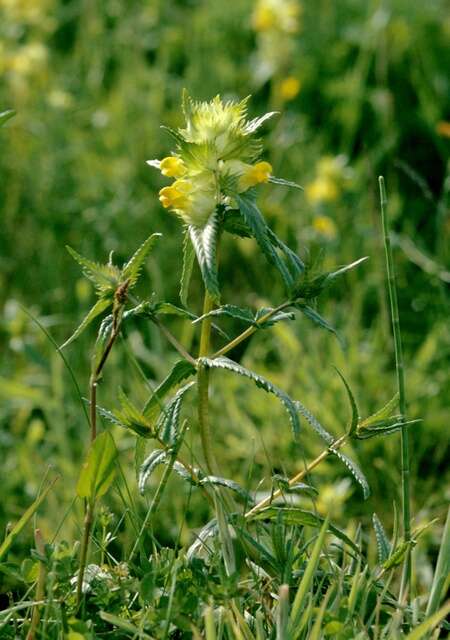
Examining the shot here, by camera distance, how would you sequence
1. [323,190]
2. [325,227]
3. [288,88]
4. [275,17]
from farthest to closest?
[275,17] < [288,88] < [323,190] < [325,227]

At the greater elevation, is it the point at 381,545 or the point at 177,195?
the point at 177,195

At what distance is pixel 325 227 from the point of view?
311 centimetres

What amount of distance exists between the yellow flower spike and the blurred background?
2.27ft

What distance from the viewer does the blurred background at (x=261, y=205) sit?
2.52 meters

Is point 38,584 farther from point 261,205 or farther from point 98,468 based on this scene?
point 261,205

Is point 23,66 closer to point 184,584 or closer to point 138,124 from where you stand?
point 138,124

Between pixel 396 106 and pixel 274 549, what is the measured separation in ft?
8.83

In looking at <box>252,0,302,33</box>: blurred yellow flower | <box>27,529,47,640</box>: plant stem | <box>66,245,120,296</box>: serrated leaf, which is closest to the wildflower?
<box>66,245,120,296</box>: serrated leaf

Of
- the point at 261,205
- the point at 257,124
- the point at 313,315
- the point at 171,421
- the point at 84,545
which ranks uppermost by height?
the point at 257,124

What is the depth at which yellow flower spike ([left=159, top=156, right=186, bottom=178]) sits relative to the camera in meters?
1.42

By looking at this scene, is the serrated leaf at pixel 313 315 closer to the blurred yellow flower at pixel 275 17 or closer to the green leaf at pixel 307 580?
the green leaf at pixel 307 580

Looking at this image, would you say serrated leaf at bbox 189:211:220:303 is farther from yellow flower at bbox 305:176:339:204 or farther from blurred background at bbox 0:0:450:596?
yellow flower at bbox 305:176:339:204

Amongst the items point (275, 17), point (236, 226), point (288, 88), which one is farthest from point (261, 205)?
point (236, 226)

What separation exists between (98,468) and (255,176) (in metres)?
0.43
